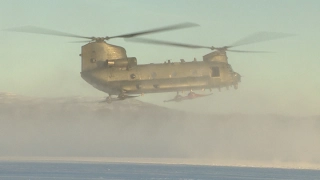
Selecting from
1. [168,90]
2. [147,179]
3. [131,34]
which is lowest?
[147,179]

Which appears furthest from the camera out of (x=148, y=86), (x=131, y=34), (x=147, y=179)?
(x=147, y=179)

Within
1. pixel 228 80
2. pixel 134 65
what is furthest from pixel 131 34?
pixel 228 80

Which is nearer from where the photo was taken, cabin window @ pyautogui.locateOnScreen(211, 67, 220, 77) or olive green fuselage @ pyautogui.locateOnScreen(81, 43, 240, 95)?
olive green fuselage @ pyautogui.locateOnScreen(81, 43, 240, 95)

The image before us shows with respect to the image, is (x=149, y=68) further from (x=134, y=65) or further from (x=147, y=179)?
(x=147, y=179)

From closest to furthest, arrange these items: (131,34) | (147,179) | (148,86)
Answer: (131,34)
(148,86)
(147,179)

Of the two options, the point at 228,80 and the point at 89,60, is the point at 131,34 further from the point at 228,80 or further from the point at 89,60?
the point at 228,80

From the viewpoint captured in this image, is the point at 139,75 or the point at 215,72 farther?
the point at 215,72

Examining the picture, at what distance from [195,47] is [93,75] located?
11972 mm

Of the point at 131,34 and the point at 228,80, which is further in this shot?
the point at 228,80

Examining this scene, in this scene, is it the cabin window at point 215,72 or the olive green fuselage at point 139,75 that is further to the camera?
the cabin window at point 215,72

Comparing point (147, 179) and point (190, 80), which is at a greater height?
point (190, 80)

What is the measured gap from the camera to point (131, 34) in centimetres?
7188

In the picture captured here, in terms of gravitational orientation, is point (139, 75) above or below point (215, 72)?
below

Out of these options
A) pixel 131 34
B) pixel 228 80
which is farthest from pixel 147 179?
pixel 131 34
